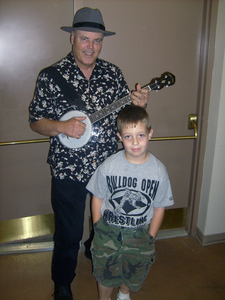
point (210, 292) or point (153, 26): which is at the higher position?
point (153, 26)

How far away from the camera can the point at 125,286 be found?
1.30 metres

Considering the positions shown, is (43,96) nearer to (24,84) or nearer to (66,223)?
(24,84)

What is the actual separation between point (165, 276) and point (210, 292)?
0.29 meters

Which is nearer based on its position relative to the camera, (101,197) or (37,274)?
(101,197)

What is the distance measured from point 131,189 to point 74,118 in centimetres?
49

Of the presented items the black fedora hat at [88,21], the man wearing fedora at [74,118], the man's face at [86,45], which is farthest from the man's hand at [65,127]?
the black fedora hat at [88,21]

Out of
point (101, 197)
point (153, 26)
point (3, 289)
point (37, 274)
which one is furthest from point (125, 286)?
point (153, 26)

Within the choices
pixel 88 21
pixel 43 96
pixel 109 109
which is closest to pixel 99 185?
pixel 109 109

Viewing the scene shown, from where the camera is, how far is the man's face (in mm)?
1245

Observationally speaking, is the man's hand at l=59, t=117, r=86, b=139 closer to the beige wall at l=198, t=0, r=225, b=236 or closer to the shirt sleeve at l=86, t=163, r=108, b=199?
the shirt sleeve at l=86, t=163, r=108, b=199

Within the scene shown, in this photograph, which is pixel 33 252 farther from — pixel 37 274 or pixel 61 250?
pixel 61 250

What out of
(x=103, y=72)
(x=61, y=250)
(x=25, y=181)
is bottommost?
(x=61, y=250)

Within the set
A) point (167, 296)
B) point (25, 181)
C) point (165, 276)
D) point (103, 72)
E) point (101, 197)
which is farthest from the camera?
point (25, 181)

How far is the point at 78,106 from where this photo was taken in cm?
128
